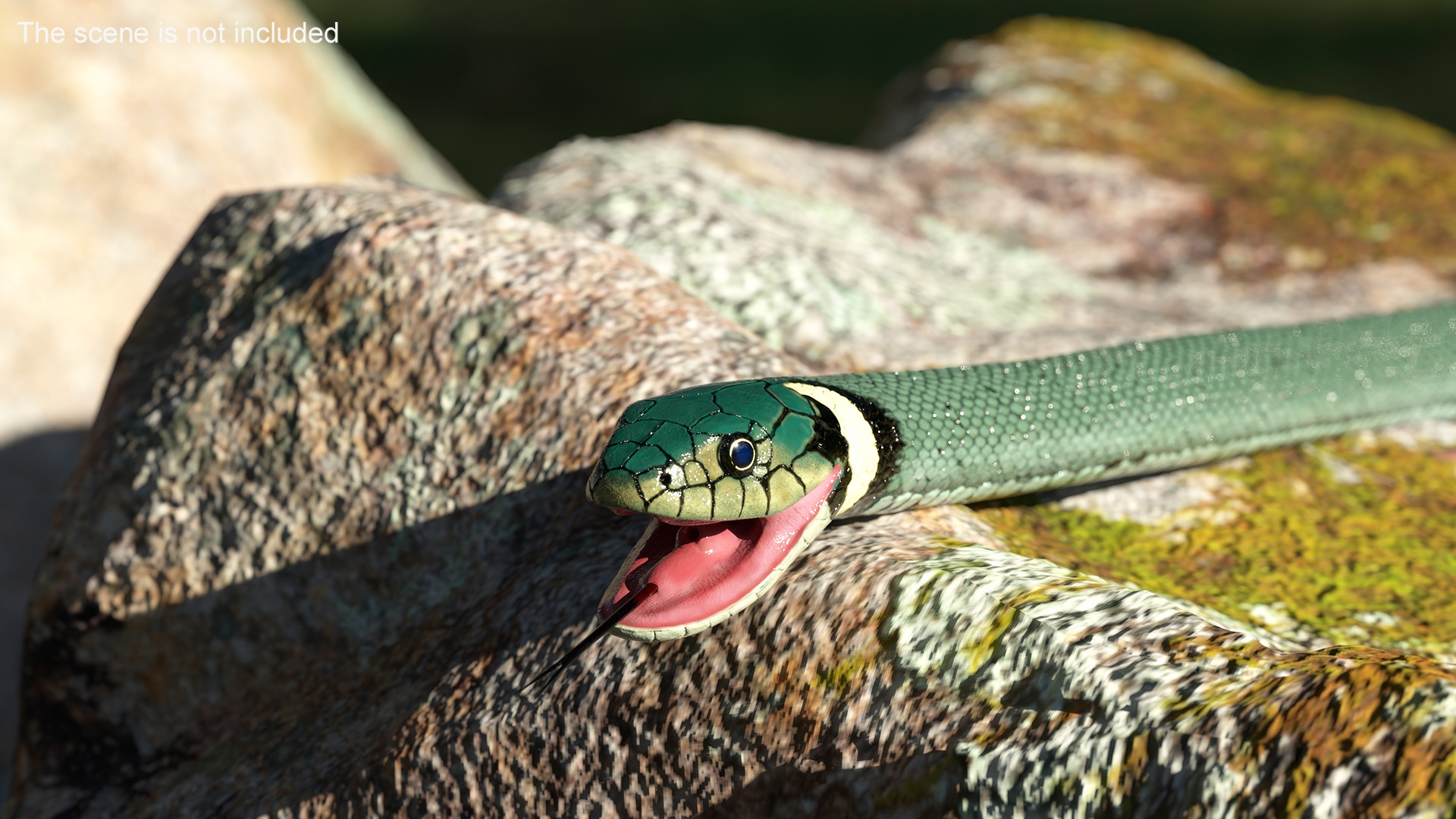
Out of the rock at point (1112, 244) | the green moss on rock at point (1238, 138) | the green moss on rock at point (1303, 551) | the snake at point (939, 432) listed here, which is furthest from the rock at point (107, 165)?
the green moss on rock at point (1303, 551)

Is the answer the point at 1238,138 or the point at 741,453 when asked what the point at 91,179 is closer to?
the point at 741,453

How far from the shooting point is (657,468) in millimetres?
3143

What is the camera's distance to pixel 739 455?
3223mm

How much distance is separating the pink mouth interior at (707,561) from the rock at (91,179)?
5.20 meters

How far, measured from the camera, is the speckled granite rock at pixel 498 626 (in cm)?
251

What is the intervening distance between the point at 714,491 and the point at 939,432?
33.3 inches

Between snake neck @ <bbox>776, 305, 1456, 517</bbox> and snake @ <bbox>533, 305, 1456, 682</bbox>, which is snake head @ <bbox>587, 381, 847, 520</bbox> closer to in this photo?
snake @ <bbox>533, 305, 1456, 682</bbox>

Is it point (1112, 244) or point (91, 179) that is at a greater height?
point (91, 179)

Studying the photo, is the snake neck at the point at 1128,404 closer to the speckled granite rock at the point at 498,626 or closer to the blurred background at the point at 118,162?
the speckled granite rock at the point at 498,626

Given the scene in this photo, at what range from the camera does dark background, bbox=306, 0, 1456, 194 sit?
17.4 metres

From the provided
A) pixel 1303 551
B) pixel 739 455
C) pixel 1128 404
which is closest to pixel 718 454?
pixel 739 455

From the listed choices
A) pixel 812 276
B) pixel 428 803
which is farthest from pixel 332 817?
pixel 812 276

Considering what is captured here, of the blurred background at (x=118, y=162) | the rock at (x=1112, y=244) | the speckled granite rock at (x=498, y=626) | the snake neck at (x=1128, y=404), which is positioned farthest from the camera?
the blurred background at (x=118, y=162)

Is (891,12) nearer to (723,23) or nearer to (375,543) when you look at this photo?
(723,23)
